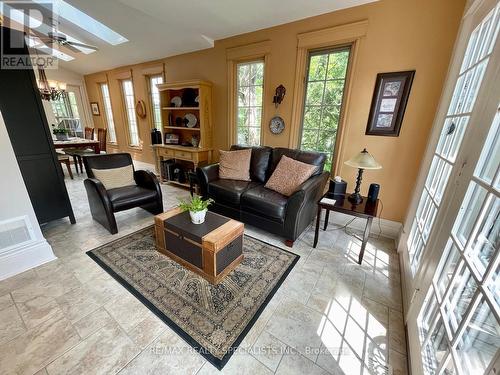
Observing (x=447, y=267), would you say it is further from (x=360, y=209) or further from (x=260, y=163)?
(x=260, y=163)

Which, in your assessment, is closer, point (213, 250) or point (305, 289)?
point (213, 250)

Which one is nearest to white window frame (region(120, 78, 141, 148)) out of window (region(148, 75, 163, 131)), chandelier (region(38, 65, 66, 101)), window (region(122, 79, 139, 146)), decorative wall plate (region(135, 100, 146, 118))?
window (region(122, 79, 139, 146))

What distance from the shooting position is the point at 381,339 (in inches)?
52.8

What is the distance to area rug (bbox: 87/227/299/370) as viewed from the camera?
1.33m

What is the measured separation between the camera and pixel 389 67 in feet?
7.13

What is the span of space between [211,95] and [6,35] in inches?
92.2

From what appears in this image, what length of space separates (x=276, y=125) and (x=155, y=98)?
3246 millimetres

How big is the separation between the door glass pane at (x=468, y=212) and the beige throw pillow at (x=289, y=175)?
1.37 meters

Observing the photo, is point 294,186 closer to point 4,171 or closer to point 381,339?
point 381,339

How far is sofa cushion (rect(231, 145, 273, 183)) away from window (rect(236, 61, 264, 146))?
0.50m

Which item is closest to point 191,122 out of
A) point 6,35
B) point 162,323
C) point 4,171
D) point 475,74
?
point 6,35

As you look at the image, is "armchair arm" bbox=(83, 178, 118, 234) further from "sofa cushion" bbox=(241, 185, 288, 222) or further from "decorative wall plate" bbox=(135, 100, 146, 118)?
"decorative wall plate" bbox=(135, 100, 146, 118)

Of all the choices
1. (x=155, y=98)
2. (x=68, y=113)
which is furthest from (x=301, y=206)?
(x=68, y=113)

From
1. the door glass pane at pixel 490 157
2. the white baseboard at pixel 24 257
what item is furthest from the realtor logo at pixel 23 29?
the door glass pane at pixel 490 157
